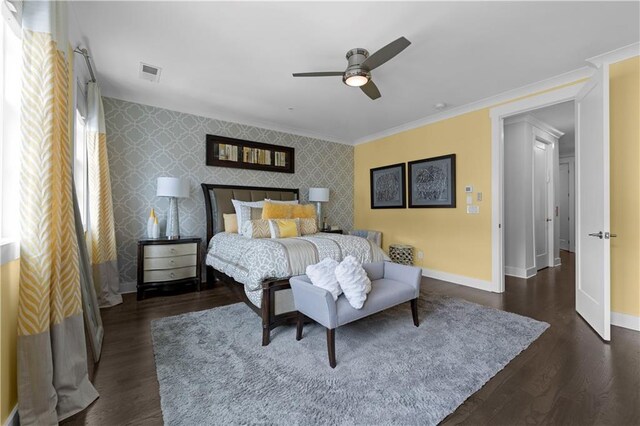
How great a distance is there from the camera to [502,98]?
363 centimetres

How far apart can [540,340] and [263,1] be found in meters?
3.57

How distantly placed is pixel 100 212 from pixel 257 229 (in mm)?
1789

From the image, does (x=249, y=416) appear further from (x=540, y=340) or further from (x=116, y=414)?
(x=540, y=340)

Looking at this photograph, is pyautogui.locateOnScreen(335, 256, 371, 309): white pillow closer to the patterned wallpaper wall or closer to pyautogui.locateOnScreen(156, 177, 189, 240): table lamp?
pyautogui.locateOnScreen(156, 177, 189, 240): table lamp

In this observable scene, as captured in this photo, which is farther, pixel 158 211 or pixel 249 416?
pixel 158 211

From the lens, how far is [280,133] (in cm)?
507

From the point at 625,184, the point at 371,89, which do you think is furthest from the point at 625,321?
the point at 371,89

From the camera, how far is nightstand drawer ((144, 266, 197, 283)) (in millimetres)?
3447

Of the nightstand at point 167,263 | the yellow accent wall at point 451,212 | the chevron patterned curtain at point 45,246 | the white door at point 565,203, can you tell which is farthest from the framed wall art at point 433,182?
the white door at point 565,203

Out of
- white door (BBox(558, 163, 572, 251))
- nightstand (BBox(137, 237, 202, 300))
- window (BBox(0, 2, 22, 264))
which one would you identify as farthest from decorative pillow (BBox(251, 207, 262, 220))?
white door (BBox(558, 163, 572, 251))

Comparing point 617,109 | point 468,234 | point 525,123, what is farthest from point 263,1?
point 525,123

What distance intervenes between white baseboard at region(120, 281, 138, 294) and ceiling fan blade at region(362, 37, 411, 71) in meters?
4.00

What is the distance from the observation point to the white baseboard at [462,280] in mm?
3804

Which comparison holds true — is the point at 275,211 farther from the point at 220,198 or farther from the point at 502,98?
the point at 502,98
